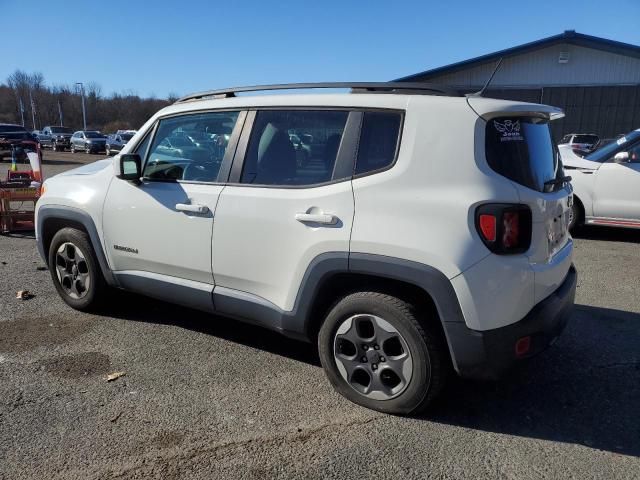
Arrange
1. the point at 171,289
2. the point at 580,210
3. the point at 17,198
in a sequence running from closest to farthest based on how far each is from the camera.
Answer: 1. the point at 171,289
2. the point at 580,210
3. the point at 17,198

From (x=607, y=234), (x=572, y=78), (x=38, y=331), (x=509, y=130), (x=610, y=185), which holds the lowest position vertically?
(x=38, y=331)

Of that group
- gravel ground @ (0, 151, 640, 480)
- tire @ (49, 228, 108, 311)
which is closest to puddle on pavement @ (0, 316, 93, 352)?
gravel ground @ (0, 151, 640, 480)

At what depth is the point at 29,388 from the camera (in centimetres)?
331

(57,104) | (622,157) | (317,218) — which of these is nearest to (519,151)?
(317,218)

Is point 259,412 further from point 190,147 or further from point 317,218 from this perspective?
point 190,147

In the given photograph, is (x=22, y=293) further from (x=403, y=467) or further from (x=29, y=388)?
(x=403, y=467)

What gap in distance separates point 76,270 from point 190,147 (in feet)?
5.28

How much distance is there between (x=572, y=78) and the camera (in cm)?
2669

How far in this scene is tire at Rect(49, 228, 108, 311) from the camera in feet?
→ 14.3

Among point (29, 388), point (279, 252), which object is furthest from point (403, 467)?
point (29, 388)

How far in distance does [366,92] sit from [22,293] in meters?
3.91

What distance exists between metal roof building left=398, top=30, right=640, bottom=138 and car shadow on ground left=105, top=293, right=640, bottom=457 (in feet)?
78.4

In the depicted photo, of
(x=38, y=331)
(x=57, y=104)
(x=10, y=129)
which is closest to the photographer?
(x=38, y=331)

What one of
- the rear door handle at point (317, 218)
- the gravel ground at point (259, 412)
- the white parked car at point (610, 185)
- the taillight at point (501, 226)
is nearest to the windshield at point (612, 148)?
the white parked car at point (610, 185)
